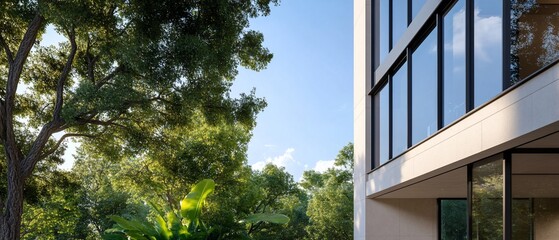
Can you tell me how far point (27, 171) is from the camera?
11.0m

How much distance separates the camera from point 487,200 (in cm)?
500

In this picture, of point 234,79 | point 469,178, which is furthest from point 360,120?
point 469,178

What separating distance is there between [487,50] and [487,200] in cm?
141

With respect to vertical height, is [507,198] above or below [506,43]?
below

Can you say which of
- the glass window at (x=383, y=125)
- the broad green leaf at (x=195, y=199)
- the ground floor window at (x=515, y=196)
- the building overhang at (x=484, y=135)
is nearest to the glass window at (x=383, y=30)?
the glass window at (x=383, y=125)

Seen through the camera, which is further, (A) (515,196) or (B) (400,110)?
(B) (400,110)

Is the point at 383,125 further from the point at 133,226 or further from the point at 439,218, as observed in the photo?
the point at 133,226

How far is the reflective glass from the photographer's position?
884 cm

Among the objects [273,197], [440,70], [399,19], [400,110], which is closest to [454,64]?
[440,70]

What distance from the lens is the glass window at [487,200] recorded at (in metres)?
4.73

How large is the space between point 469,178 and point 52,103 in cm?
1090

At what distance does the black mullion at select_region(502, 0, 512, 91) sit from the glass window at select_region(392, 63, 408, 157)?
129 inches

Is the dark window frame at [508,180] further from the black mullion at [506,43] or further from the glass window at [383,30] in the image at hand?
the glass window at [383,30]

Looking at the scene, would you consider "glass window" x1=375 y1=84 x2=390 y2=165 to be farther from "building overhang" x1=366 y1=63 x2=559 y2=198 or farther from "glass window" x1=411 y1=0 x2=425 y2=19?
"glass window" x1=411 y1=0 x2=425 y2=19
